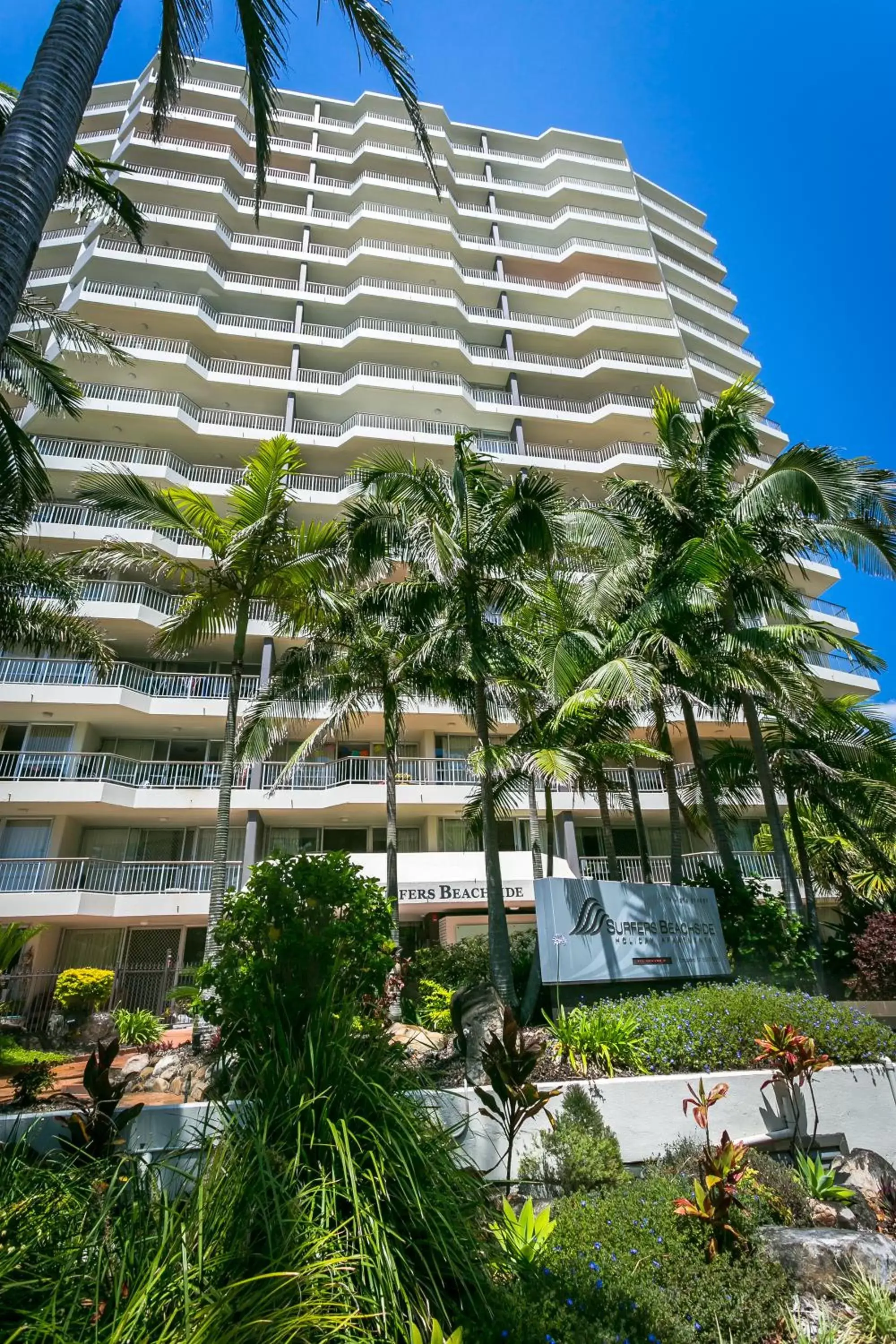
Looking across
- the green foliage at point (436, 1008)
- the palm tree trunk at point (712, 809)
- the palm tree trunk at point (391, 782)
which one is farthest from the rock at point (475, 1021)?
the palm tree trunk at point (712, 809)

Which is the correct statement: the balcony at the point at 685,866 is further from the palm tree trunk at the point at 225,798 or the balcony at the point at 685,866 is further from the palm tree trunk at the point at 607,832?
the palm tree trunk at the point at 225,798

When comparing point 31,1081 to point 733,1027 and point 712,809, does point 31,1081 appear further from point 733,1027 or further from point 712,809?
point 712,809

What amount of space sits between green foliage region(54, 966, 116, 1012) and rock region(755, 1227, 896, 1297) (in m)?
15.5

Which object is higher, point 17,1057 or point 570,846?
point 570,846

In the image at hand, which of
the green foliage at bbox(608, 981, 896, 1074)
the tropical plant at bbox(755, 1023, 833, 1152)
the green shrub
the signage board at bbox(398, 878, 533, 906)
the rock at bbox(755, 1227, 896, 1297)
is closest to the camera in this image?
the green shrub

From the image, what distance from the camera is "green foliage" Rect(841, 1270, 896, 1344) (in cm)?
441

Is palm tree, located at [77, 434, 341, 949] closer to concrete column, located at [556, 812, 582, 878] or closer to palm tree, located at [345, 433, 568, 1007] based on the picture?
palm tree, located at [345, 433, 568, 1007]

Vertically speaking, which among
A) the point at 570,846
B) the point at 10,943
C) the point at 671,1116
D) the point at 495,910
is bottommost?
the point at 671,1116

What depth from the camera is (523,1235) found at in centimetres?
467

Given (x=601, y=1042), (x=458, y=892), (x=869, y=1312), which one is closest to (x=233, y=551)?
(x=601, y=1042)

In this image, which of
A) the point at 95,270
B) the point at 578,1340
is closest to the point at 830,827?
the point at 578,1340

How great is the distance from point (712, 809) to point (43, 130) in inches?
520

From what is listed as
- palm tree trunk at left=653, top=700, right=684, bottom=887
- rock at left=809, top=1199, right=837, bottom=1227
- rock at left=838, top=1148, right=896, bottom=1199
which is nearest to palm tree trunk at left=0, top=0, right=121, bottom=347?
rock at left=809, top=1199, right=837, bottom=1227

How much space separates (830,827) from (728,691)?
8.58 m
